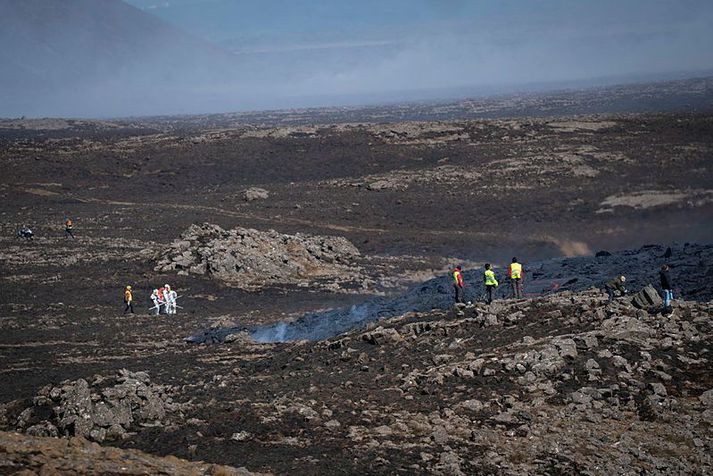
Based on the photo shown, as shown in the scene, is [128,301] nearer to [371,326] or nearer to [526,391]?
[371,326]

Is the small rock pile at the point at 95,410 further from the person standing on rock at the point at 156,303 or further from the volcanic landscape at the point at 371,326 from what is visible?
the person standing on rock at the point at 156,303

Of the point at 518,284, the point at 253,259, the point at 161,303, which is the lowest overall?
the point at 161,303

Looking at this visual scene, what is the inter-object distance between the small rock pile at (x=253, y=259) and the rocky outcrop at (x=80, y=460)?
66.0 feet

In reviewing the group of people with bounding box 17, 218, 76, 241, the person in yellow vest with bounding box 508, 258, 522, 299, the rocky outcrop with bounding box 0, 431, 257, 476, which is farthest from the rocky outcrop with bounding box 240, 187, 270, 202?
the rocky outcrop with bounding box 0, 431, 257, 476

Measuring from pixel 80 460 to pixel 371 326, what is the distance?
10468 millimetres

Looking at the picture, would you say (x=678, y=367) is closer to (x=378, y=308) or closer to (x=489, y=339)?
(x=489, y=339)

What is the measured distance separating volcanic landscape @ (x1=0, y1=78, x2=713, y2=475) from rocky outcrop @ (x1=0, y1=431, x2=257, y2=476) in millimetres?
50

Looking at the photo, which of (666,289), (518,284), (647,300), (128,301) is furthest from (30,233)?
(666,289)

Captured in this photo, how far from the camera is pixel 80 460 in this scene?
413 inches

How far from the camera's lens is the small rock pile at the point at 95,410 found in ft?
42.9

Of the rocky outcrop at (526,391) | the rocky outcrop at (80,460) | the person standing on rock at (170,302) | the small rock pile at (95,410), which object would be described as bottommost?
the person standing on rock at (170,302)

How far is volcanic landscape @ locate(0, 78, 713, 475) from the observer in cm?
1277

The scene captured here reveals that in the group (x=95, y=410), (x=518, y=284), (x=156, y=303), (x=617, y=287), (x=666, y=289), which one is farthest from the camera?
(x=156, y=303)

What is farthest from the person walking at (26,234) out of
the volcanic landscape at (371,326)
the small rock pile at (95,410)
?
the small rock pile at (95,410)
